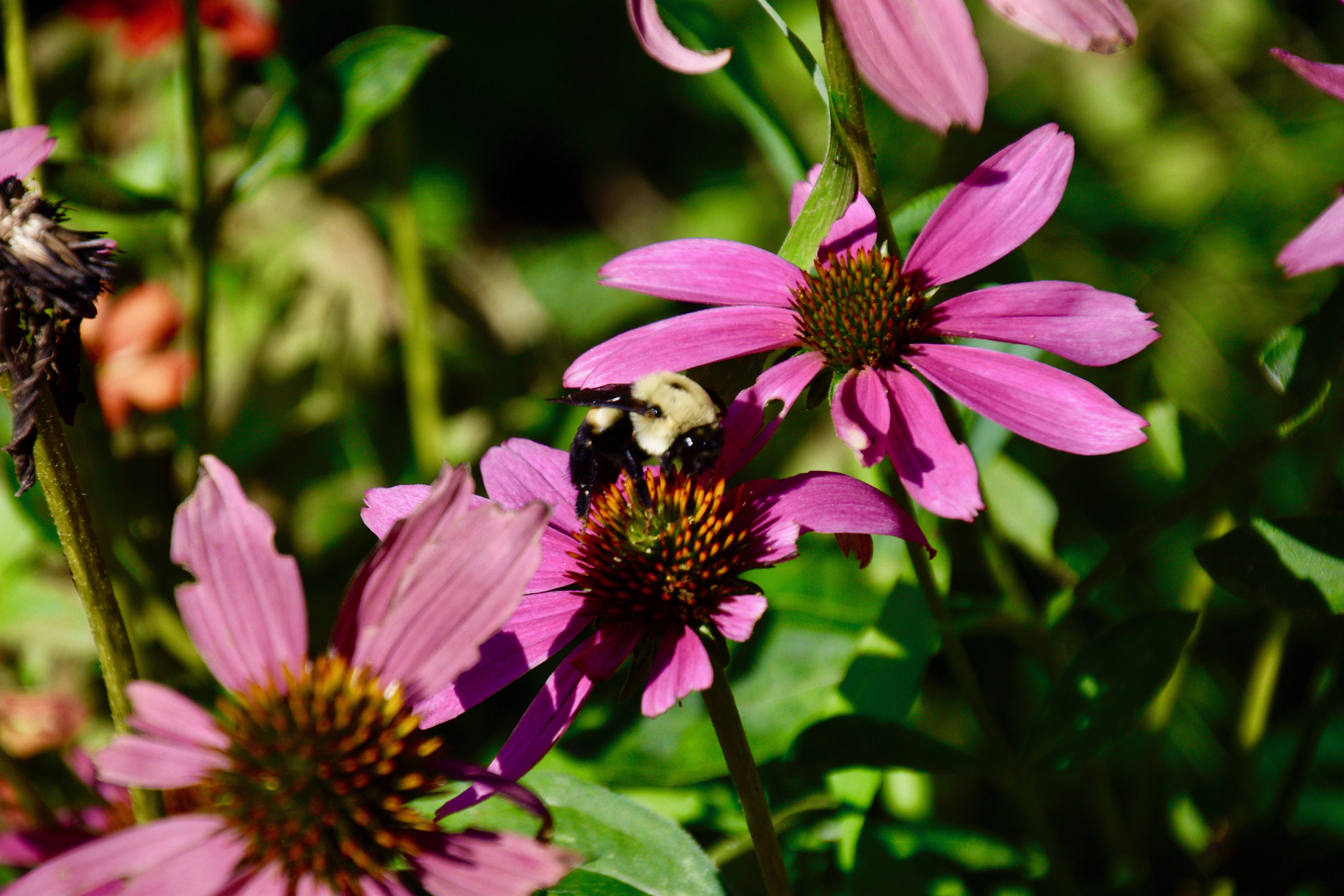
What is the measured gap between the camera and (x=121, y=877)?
0.53 meters

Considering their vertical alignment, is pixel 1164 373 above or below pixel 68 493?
below

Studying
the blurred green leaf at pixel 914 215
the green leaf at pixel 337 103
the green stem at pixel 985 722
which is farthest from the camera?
the green leaf at pixel 337 103

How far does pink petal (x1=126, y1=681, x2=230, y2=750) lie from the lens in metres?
0.53

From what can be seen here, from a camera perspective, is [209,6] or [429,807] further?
[209,6]

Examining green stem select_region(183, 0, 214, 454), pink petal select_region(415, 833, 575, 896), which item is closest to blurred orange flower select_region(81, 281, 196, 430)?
green stem select_region(183, 0, 214, 454)

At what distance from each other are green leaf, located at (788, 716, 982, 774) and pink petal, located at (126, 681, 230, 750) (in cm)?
41

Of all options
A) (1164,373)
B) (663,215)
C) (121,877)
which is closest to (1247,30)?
(1164,373)

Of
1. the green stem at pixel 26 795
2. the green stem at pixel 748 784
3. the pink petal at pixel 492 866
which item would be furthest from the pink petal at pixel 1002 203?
the green stem at pixel 26 795

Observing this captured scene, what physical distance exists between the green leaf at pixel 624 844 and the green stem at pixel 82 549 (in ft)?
0.91

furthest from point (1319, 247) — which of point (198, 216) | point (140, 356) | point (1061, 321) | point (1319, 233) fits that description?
point (140, 356)

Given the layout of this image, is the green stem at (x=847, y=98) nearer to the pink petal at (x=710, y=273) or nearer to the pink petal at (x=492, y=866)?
the pink petal at (x=710, y=273)

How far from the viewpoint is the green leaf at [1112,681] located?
30.1 inches

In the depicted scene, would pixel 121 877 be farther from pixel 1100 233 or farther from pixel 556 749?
pixel 1100 233

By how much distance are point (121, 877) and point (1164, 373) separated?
133 cm
